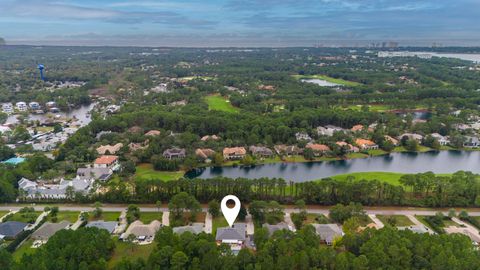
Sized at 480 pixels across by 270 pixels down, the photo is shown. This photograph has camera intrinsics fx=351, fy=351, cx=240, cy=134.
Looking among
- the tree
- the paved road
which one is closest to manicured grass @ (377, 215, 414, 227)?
the paved road

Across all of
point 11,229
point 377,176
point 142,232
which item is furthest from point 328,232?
point 11,229

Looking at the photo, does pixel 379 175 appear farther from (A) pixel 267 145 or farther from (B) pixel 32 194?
(B) pixel 32 194

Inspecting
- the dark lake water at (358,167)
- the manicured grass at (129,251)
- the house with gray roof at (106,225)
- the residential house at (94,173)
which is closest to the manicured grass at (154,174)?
the dark lake water at (358,167)

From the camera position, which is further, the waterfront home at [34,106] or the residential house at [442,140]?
the waterfront home at [34,106]

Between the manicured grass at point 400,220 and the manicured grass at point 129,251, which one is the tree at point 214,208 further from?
the manicured grass at point 400,220

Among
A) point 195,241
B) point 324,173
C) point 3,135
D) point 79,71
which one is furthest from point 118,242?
point 79,71

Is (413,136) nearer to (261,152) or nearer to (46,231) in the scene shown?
(261,152)

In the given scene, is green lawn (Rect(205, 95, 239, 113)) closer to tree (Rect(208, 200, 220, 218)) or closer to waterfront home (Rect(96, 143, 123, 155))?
waterfront home (Rect(96, 143, 123, 155))
